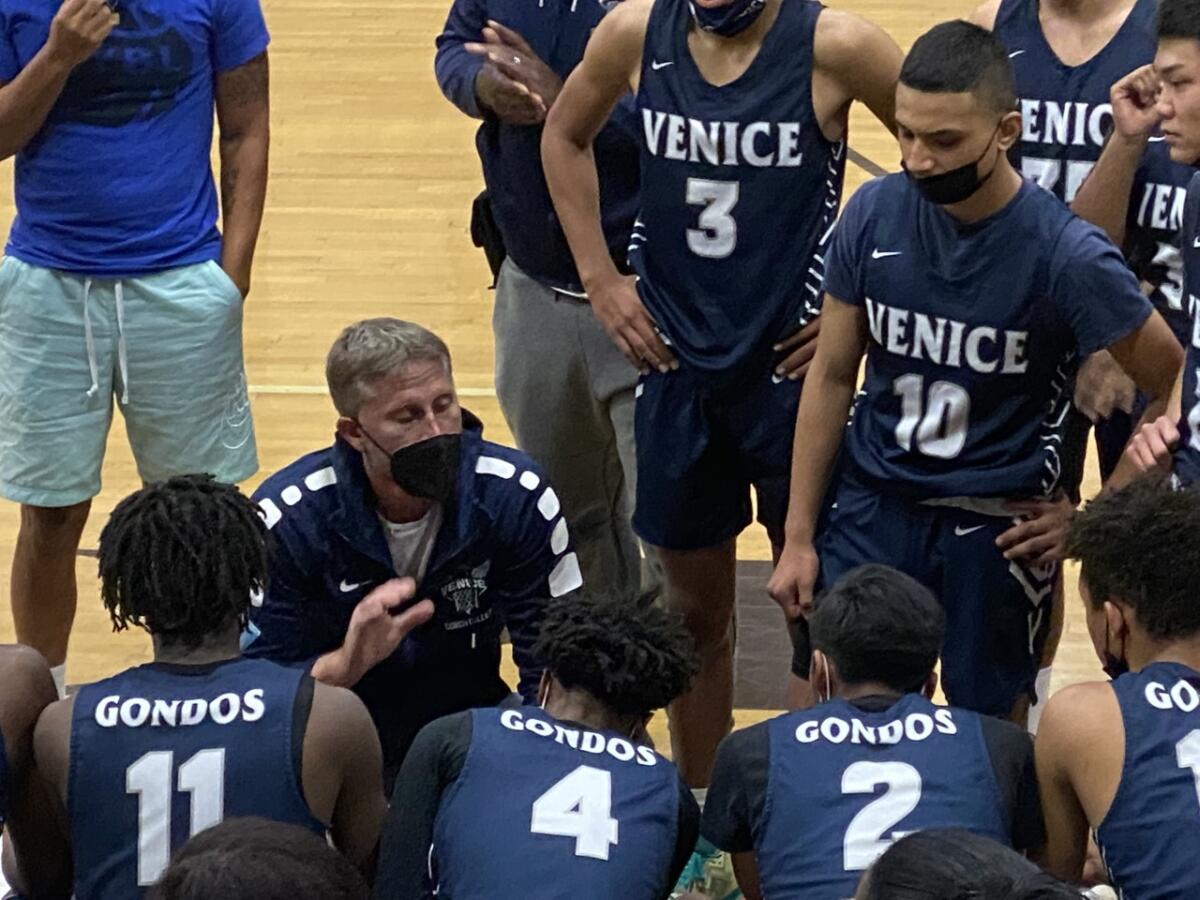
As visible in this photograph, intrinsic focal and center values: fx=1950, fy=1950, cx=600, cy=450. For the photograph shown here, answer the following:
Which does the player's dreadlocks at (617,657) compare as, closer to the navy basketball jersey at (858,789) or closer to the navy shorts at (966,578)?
the navy basketball jersey at (858,789)

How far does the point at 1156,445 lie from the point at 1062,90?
2.81 feet

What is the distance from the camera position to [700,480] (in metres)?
3.96

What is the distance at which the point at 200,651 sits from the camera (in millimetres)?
2928

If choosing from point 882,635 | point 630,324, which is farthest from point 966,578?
point 630,324

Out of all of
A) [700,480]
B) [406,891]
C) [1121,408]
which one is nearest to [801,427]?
[700,480]

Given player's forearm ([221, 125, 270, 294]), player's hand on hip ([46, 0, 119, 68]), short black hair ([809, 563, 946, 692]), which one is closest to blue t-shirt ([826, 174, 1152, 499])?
short black hair ([809, 563, 946, 692])

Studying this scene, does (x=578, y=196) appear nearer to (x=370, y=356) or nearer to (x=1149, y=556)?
(x=370, y=356)

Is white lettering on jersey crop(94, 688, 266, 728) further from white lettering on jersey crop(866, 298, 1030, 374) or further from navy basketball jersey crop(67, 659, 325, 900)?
white lettering on jersey crop(866, 298, 1030, 374)

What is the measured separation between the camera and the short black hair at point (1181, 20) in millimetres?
3338

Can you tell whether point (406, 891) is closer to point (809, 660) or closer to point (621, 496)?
point (809, 660)

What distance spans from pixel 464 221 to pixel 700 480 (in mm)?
4049

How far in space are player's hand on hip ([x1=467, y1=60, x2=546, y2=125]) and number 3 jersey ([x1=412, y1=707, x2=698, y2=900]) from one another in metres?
1.68

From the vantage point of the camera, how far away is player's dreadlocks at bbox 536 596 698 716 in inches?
117

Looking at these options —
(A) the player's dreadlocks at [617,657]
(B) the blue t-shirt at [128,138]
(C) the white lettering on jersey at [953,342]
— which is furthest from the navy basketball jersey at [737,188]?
(B) the blue t-shirt at [128,138]
